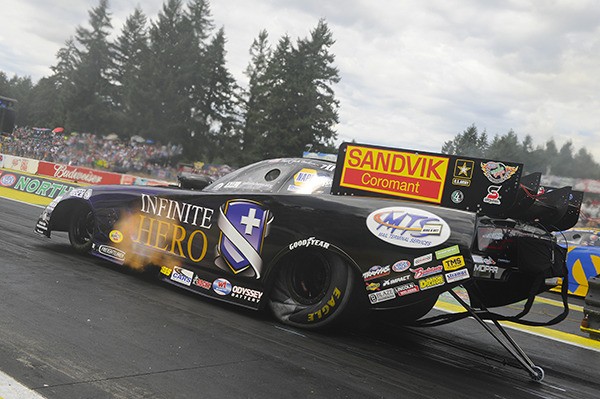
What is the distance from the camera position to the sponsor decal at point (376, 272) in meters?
4.17

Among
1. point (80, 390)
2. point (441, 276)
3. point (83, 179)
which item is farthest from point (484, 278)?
point (83, 179)

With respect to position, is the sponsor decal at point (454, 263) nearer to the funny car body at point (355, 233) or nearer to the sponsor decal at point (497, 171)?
the funny car body at point (355, 233)

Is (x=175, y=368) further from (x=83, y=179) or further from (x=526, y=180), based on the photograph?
(x=83, y=179)

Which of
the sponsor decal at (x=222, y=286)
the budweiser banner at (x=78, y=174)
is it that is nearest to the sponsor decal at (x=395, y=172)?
the sponsor decal at (x=222, y=286)

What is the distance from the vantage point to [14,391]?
275cm

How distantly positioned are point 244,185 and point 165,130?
49800 millimetres

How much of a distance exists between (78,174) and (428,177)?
2078 centimetres

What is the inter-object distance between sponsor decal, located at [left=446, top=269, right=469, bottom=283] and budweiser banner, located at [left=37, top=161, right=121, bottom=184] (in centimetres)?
1877

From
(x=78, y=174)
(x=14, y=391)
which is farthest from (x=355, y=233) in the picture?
(x=78, y=174)

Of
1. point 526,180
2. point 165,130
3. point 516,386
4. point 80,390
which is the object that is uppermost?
point 165,130

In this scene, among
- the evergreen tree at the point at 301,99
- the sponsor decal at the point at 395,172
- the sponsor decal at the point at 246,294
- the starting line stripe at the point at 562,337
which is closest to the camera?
the sponsor decal at the point at 395,172

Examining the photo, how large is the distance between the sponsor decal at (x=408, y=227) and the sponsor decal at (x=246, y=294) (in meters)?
1.30

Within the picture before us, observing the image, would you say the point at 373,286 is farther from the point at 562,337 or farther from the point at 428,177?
the point at 562,337

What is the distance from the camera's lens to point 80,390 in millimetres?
2865
